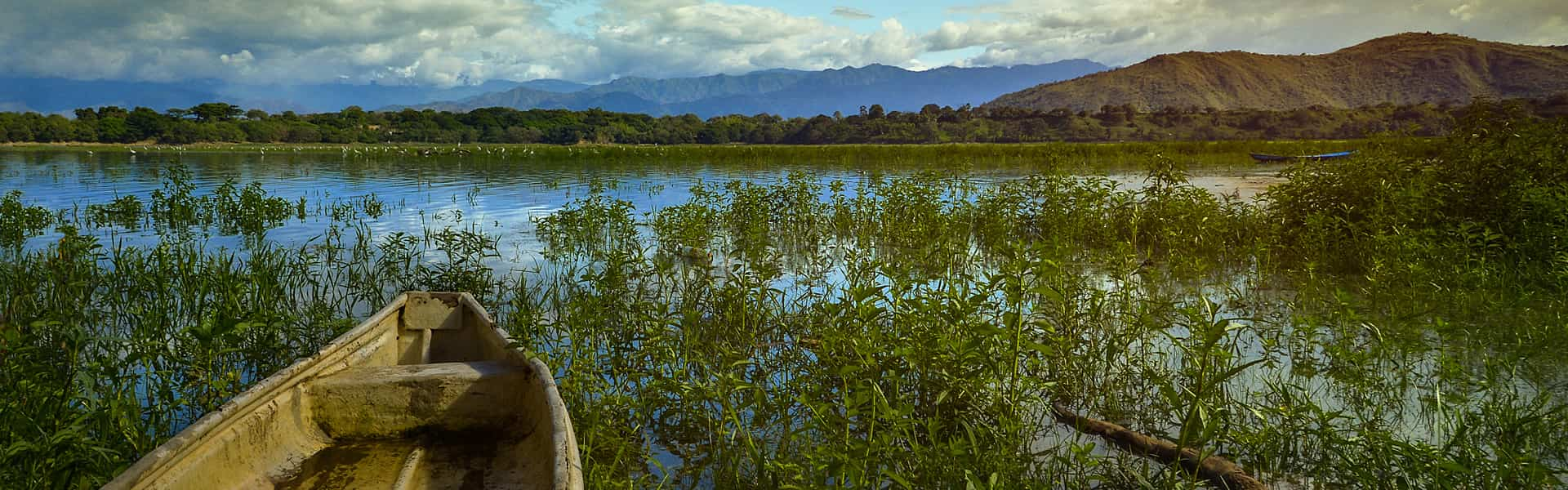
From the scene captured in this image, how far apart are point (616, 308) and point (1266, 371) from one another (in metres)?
5.80

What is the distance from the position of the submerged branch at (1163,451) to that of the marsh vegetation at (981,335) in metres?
0.09

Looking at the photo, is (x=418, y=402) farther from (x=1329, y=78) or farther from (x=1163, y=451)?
(x=1329, y=78)

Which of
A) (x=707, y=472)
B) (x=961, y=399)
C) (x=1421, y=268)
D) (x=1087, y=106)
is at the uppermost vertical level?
(x=1087, y=106)

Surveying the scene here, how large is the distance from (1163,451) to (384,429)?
4945 mm

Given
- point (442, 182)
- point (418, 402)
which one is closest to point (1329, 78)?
point (442, 182)

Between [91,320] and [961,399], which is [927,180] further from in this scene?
[91,320]

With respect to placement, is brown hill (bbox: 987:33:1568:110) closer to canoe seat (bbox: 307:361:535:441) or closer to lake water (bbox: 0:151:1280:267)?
lake water (bbox: 0:151:1280:267)

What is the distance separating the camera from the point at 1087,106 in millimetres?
137875

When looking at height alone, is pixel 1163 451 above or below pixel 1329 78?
below

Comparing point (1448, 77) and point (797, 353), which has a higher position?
point (1448, 77)

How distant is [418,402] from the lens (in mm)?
4844

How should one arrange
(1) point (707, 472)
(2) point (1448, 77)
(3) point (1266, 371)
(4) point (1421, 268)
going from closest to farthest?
(1) point (707, 472) < (3) point (1266, 371) < (4) point (1421, 268) < (2) point (1448, 77)

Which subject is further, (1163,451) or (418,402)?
(418,402)

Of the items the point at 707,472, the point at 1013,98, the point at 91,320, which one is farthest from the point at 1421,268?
the point at 1013,98
